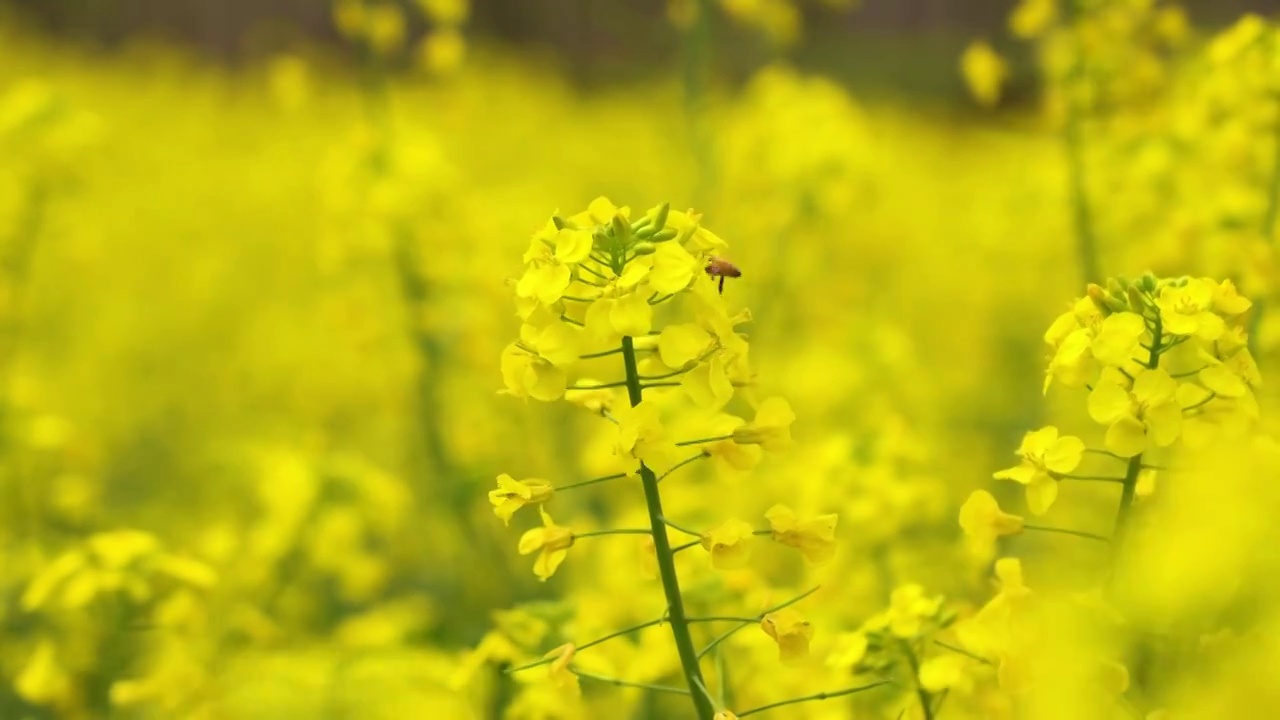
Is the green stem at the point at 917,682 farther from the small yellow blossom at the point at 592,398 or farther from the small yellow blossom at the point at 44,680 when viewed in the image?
the small yellow blossom at the point at 44,680

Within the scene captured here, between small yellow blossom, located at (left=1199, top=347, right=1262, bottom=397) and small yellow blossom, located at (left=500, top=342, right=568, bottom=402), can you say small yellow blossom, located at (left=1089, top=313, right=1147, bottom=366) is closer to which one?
small yellow blossom, located at (left=1199, top=347, right=1262, bottom=397)

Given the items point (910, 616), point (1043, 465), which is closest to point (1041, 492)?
point (1043, 465)

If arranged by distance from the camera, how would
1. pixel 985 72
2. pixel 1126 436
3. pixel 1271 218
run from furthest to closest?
1. pixel 985 72
2. pixel 1271 218
3. pixel 1126 436

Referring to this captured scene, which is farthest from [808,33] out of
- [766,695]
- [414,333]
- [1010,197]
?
[766,695]

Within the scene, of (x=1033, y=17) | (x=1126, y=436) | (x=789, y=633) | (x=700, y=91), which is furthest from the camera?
(x=700, y=91)

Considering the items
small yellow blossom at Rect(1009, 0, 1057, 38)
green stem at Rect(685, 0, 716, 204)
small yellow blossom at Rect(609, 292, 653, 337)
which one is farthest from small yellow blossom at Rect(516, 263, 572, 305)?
green stem at Rect(685, 0, 716, 204)

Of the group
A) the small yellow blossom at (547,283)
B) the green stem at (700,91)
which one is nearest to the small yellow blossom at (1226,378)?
the small yellow blossom at (547,283)

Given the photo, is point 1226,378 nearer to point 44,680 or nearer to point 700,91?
point 44,680

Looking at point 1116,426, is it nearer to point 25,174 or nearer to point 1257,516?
point 1257,516
